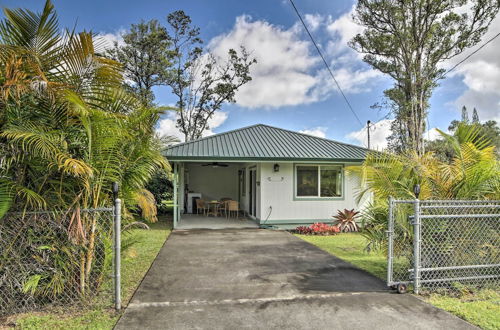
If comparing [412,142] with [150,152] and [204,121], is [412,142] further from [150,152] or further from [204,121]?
[150,152]

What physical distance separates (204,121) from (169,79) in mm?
4774

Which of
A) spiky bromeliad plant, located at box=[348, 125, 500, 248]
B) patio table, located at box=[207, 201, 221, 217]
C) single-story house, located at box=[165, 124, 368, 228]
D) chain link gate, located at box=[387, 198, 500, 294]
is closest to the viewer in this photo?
chain link gate, located at box=[387, 198, 500, 294]

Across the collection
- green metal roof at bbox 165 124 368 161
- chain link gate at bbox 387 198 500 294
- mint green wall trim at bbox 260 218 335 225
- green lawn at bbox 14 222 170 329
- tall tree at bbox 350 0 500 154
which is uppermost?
tall tree at bbox 350 0 500 154

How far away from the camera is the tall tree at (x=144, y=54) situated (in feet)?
76.1

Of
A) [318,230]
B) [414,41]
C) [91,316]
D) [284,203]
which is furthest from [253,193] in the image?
[414,41]

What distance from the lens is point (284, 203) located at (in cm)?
1141

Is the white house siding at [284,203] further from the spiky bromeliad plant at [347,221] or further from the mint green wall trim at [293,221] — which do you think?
the spiky bromeliad plant at [347,221]

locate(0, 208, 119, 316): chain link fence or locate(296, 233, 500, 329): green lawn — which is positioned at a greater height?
locate(0, 208, 119, 316): chain link fence

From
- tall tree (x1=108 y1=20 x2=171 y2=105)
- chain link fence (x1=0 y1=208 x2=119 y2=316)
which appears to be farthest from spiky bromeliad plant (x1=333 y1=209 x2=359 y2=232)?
tall tree (x1=108 y1=20 x2=171 y2=105)

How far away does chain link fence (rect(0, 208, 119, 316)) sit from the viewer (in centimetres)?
384

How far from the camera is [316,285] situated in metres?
5.06

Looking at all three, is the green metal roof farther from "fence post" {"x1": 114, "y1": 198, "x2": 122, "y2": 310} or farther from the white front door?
"fence post" {"x1": 114, "y1": 198, "x2": 122, "y2": 310}

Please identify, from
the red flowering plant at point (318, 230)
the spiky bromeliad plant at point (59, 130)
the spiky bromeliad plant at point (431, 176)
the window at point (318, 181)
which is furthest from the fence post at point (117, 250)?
the window at point (318, 181)

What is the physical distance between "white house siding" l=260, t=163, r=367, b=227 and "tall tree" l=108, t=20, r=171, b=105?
15164mm
